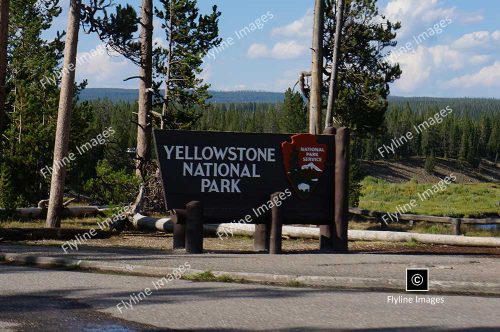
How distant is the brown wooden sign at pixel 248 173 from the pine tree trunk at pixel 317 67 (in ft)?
25.3

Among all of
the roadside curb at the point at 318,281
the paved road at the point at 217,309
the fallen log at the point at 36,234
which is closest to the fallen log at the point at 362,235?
the fallen log at the point at 36,234

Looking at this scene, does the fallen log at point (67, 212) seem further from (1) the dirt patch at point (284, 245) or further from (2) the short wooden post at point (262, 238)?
(2) the short wooden post at point (262, 238)

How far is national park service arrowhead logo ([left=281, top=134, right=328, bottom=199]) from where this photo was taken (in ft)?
49.4

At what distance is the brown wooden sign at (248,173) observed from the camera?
1438cm

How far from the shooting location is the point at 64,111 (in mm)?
20641

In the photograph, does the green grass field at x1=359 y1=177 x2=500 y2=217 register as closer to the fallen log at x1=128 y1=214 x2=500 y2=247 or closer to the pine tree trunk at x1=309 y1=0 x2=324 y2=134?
the pine tree trunk at x1=309 y1=0 x2=324 y2=134

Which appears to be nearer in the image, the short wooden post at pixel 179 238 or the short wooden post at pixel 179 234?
the short wooden post at pixel 179 234

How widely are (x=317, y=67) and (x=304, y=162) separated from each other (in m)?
8.40

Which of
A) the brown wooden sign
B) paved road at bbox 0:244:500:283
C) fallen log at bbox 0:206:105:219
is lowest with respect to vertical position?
fallen log at bbox 0:206:105:219

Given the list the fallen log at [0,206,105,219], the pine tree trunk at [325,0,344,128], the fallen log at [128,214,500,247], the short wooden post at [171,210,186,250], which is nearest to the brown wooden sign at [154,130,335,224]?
the short wooden post at [171,210,186,250]

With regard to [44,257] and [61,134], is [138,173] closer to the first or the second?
[61,134]

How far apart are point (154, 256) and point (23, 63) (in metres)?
34.5

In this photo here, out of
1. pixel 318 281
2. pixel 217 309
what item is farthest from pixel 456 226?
pixel 217 309

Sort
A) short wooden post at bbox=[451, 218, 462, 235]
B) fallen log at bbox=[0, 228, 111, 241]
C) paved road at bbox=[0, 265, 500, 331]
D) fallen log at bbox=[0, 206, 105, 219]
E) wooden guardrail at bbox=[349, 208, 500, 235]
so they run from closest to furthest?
paved road at bbox=[0, 265, 500, 331] < fallen log at bbox=[0, 228, 111, 241] < short wooden post at bbox=[451, 218, 462, 235] < wooden guardrail at bbox=[349, 208, 500, 235] < fallen log at bbox=[0, 206, 105, 219]
